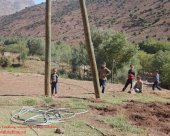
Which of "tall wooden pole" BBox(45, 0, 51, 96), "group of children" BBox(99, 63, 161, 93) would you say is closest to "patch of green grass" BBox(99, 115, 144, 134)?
"tall wooden pole" BBox(45, 0, 51, 96)

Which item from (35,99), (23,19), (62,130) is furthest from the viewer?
(23,19)

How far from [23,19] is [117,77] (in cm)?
10274

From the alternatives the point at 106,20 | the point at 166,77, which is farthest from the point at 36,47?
the point at 106,20

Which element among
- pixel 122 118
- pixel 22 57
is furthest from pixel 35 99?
pixel 22 57

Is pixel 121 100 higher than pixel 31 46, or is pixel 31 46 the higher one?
pixel 31 46

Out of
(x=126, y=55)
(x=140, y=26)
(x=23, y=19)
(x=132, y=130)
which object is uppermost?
(x=23, y=19)

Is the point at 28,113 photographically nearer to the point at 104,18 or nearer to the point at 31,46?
the point at 31,46

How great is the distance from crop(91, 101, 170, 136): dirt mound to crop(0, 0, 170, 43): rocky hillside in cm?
6950

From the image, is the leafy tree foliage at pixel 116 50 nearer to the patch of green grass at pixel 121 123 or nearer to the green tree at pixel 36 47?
the green tree at pixel 36 47

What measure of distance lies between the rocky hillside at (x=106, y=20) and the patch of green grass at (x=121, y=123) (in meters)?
72.1

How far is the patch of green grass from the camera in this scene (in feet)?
37.5

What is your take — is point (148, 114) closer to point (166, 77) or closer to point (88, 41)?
point (88, 41)

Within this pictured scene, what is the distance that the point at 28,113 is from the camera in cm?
1280

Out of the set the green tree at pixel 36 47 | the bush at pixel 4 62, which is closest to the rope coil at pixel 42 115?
the bush at pixel 4 62
